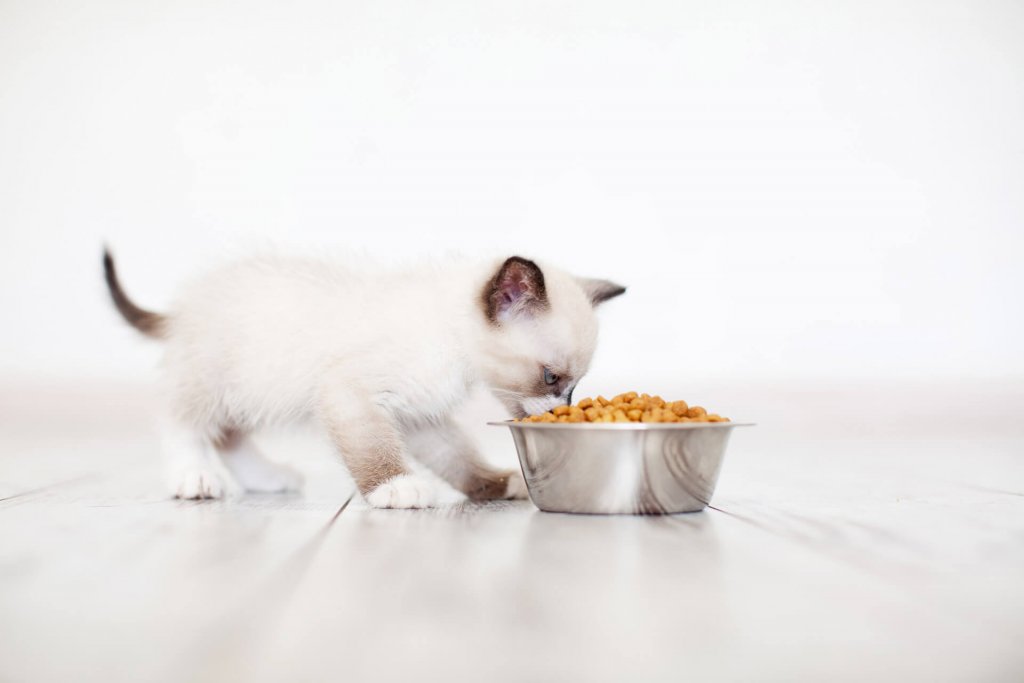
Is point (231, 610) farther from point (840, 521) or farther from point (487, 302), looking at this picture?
point (840, 521)

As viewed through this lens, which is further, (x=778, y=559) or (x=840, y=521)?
(x=840, y=521)

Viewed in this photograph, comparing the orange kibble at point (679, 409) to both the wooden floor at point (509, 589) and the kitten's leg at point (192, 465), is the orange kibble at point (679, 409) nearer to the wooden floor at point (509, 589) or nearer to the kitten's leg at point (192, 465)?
the wooden floor at point (509, 589)

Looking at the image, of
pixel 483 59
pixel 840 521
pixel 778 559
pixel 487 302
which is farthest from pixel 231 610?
pixel 483 59

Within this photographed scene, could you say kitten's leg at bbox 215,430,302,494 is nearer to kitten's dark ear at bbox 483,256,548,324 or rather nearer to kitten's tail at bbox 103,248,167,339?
kitten's tail at bbox 103,248,167,339

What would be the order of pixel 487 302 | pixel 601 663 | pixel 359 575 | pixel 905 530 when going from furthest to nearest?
pixel 487 302 < pixel 905 530 < pixel 359 575 < pixel 601 663

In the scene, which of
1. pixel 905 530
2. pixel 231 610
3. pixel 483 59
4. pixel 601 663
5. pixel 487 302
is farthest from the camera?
pixel 483 59

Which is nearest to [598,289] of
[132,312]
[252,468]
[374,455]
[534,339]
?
[534,339]

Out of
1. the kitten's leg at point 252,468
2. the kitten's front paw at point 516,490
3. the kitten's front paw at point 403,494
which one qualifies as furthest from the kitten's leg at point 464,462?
the kitten's leg at point 252,468
